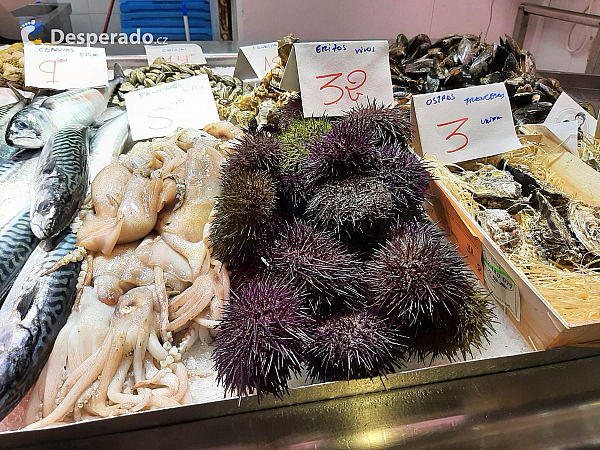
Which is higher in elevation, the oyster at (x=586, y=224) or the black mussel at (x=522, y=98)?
the black mussel at (x=522, y=98)

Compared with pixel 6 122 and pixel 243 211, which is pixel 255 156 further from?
pixel 6 122

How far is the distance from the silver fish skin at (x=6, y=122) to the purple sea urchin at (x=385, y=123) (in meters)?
1.14

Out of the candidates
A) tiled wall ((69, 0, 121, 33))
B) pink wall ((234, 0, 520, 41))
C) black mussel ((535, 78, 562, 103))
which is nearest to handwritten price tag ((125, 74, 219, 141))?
black mussel ((535, 78, 562, 103))

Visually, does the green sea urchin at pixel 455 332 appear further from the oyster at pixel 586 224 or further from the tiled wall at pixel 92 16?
the tiled wall at pixel 92 16

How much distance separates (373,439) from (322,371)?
0.18 meters

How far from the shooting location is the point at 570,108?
62.3 inches

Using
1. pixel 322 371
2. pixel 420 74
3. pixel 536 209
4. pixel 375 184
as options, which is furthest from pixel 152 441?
pixel 420 74

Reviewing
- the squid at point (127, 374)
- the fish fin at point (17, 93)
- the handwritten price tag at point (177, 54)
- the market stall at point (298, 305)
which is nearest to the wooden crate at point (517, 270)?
the market stall at point (298, 305)

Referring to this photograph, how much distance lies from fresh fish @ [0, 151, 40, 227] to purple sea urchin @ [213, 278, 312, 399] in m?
0.78

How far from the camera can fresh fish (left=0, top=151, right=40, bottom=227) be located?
121 cm

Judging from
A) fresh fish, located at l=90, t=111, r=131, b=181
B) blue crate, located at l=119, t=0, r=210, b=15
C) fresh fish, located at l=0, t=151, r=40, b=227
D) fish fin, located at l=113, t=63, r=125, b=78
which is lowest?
fresh fish, located at l=0, t=151, r=40, b=227

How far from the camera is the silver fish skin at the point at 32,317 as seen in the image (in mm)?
824

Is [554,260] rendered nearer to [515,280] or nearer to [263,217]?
[515,280]

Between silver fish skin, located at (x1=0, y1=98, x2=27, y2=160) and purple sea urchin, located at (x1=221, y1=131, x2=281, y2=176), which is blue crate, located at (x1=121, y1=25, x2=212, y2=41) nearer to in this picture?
silver fish skin, located at (x1=0, y1=98, x2=27, y2=160)
